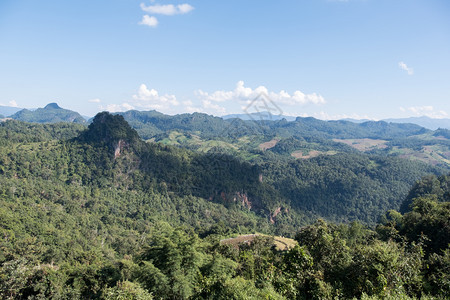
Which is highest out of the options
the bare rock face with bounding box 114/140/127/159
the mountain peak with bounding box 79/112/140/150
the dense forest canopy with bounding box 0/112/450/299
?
the mountain peak with bounding box 79/112/140/150

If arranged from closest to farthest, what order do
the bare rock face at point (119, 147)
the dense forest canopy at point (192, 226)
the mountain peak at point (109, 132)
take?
the dense forest canopy at point (192, 226) < the bare rock face at point (119, 147) < the mountain peak at point (109, 132)

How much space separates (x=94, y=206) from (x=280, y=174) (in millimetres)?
134393

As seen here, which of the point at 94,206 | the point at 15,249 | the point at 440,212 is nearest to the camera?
the point at 440,212

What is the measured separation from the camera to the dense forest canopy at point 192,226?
22.3 m

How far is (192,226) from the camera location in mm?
105625

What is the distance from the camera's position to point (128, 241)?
7769cm

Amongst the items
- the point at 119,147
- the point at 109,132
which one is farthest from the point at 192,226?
the point at 109,132

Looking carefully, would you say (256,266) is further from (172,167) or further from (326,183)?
(326,183)

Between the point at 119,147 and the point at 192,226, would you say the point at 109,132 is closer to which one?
the point at 119,147

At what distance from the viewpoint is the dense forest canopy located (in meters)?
22.3

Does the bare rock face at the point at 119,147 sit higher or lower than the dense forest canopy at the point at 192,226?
higher

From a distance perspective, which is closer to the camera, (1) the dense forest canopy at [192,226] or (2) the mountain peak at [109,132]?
(1) the dense forest canopy at [192,226]

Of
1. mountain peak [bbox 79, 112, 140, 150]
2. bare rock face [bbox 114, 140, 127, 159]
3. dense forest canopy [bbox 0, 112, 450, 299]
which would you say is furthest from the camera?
mountain peak [bbox 79, 112, 140, 150]

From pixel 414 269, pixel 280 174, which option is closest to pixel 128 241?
pixel 414 269
